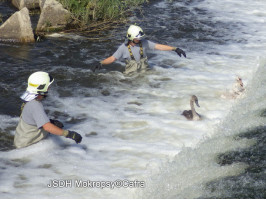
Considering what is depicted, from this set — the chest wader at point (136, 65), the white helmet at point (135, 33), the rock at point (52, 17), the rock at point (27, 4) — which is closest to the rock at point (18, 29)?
the rock at point (52, 17)

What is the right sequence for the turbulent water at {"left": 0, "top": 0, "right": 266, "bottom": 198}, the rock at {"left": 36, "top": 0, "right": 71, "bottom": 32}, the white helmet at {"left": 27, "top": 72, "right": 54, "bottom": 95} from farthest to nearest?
the rock at {"left": 36, "top": 0, "right": 71, "bottom": 32}
the white helmet at {"left": 27, "top": 72, "right": 54, "bottom": 95}
the turbulent water at {"left": 0, "top": 0, "right": 266, "bottom": 198}

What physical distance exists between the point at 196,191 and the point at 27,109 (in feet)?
7.92

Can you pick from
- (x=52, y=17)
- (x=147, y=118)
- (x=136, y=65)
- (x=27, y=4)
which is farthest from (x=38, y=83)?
(x=27, y=4)

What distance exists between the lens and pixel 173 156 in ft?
20.3

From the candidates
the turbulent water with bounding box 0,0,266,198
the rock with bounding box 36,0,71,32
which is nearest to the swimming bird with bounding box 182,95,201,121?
the turbulent water with bounding box 0,0,266,198

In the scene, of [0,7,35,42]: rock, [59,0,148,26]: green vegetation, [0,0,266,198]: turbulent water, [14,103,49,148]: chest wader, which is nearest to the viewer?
[0,0,266,198]: turbulent water

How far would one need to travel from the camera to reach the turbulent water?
17.9 ft

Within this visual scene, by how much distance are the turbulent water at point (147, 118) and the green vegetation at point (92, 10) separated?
53 centimetres

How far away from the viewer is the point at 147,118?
24.3ft

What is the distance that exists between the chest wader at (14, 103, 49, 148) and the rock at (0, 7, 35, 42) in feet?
17.1

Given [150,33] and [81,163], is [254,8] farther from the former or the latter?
[81,163]

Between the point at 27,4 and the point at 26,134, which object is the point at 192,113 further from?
the point at 27,4

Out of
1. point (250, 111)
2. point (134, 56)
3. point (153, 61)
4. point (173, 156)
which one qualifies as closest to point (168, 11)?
point (153, 61)

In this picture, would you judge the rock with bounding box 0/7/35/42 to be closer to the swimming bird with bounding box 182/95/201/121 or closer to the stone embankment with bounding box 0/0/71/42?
the stone embankment with bounding box 0/0/71/42
